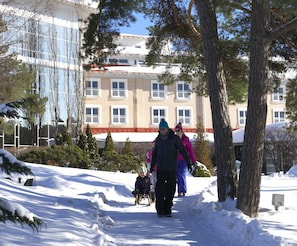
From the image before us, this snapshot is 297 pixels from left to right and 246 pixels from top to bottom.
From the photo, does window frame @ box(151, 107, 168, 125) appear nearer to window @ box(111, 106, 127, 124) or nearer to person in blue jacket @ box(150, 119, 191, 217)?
window @ box(111, 106, 127, 124)

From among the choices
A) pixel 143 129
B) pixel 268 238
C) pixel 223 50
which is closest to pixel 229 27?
pixel 223 50

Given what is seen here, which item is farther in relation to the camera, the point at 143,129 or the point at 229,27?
the point at 143,129

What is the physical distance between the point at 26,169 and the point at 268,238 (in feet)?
9.62

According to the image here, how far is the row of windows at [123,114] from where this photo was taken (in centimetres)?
4541

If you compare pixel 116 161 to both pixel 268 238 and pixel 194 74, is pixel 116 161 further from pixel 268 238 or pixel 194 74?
pixel 268 238

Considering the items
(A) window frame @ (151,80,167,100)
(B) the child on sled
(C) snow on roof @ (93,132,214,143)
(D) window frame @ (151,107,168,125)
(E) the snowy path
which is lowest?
(E) the snowy path

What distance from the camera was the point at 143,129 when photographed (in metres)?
46.1

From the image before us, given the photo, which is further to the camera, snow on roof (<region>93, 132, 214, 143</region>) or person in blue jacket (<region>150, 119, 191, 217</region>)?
snow on roof (<region>93, 132, 214, 143</region>)

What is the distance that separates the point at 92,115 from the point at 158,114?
254 inches

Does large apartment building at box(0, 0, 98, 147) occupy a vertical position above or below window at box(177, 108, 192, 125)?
above

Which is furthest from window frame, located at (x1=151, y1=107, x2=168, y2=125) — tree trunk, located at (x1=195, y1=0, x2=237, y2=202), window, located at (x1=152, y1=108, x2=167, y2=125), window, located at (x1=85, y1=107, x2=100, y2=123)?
tree trunk, located at (x1=195, y1=0, x2=237, y2=202)

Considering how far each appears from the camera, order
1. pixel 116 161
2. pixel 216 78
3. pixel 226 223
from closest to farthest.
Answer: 1. pixel 226 223
2. pixel 216 78
3. pixel 116 161

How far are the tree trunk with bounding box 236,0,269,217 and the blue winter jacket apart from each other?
4.36 feet

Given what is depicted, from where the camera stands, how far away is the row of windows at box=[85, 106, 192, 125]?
149 feet
